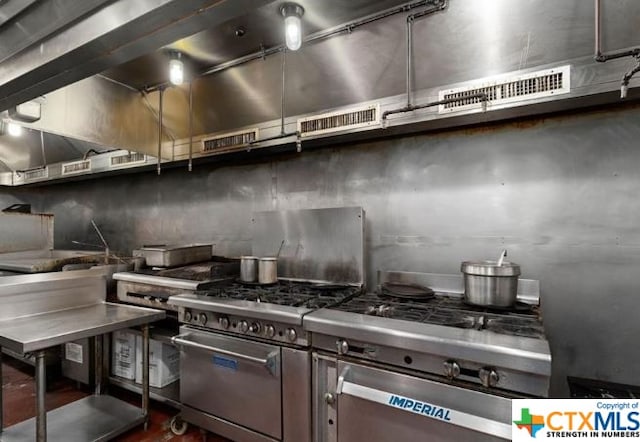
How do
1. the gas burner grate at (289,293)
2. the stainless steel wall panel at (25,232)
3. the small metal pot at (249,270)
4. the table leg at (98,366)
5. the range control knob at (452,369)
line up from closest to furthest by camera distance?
the range control knob at (452,369) → the gas burner grate at (289,293) → the small metal pot at (249,270) → the table leg at (98,366) → the stainless steel wall panel at (25,232)

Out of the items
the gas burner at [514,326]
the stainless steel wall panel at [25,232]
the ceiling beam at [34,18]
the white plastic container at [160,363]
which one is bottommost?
the white plastic container at [160,363]

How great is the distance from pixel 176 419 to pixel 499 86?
2651 millimetres

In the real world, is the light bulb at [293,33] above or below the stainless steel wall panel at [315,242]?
above

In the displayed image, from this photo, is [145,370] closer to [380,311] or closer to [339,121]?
[380,311]

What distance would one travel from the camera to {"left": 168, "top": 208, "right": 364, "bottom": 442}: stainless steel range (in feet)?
4.70

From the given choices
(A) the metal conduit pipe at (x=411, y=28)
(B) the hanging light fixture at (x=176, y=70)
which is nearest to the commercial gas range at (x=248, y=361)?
(A) the metal conduit pipe at (x=411, y=28)

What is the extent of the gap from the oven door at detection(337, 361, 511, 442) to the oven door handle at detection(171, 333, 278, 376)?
13.4 inches

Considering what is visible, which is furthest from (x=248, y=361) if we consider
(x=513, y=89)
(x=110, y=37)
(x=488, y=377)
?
(x=513, y=89)

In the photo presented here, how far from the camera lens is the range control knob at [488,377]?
1.02 metres

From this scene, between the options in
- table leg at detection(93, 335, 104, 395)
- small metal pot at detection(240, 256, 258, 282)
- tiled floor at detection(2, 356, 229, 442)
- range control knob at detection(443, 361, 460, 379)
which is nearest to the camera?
range control knob at detection(443, 361, 460, 379)

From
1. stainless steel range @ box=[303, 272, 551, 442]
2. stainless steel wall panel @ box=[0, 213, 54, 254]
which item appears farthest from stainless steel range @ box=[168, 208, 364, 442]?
stainless steel wall panel @ box=[0, 213, 54, 254]

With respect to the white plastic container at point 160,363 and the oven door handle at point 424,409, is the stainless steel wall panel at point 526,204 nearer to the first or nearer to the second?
the oven door handle at point 424,409

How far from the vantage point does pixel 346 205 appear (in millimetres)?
2268

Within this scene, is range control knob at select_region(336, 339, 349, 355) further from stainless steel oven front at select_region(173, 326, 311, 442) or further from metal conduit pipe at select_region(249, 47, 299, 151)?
metal conduit pipe at select_region(249, 47, 299, 151)
